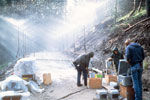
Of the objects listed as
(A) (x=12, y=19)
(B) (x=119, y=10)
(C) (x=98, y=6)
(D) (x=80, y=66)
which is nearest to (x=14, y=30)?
(A) (x=12, y=19)

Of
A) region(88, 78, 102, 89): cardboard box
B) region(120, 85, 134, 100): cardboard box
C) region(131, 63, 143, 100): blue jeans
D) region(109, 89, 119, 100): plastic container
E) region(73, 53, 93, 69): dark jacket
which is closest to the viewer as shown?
region(131, 63, 143, 100): blue jeans

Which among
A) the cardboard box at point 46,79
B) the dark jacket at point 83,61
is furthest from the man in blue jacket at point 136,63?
the cardboard box at point 46,79

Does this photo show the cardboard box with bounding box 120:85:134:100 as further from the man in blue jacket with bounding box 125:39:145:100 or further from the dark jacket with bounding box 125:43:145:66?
the dark jacket with bounding box 125:43:145:66

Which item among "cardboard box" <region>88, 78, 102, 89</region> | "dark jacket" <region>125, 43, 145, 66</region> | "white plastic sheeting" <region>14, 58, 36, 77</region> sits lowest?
"cardboard box" <region>88, 78, 102, 89</region>

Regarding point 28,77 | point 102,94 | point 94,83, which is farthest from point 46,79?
point 102,94

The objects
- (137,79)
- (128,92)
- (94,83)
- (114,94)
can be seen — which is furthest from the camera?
(94,83)

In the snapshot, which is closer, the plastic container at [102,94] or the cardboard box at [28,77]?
the plastic container at [102,94]

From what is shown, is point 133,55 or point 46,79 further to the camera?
point 46,79

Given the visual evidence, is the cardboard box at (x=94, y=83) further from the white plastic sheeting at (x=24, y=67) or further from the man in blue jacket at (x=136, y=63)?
the white plastic sheeting at (x=24, y=67)

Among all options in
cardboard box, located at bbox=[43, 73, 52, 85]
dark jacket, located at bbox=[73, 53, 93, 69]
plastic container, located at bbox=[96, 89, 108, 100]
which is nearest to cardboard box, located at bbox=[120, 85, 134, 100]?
plastic container, located at bbox=[96, 89, 108, 100]

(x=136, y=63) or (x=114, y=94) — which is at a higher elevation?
(x=136, y=63)

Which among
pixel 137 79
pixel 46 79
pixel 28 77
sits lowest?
pixel 46 79

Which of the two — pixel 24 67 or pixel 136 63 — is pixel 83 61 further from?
pixel 136 63

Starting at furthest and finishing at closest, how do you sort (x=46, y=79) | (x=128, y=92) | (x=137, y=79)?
(x=46, y=79)
(x=128, y=92)
(x=137, y=79)
